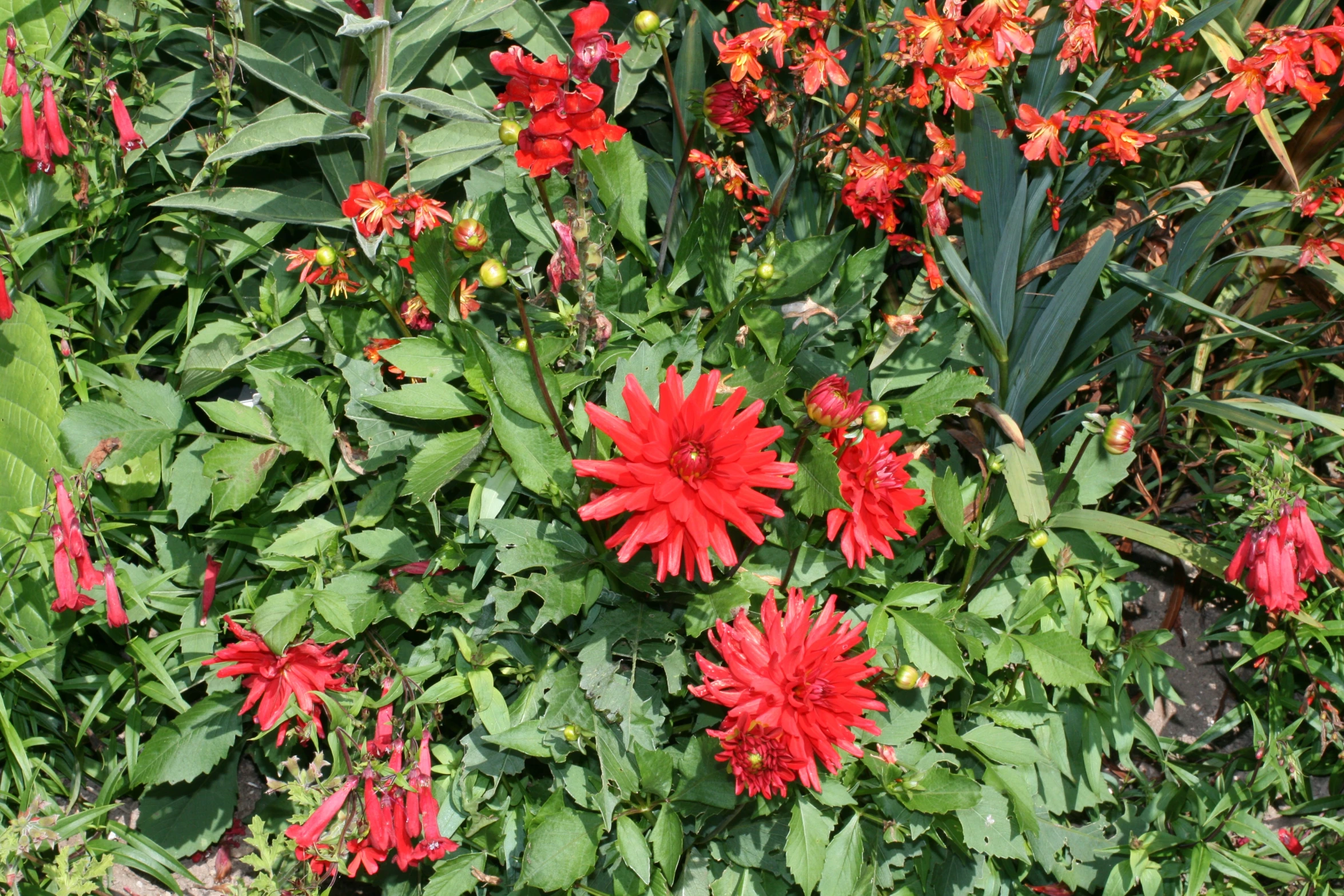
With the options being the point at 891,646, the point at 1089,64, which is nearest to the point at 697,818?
the point at 891,646

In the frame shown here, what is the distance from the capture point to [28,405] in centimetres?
193

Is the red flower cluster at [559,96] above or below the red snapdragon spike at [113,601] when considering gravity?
above

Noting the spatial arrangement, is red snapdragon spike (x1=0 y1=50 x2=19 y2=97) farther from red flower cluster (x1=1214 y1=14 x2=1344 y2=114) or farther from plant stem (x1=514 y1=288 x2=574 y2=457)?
red flower cluster (x1=1214 y1=14 x2=1344 y2=114)

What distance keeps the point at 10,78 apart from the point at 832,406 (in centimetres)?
152

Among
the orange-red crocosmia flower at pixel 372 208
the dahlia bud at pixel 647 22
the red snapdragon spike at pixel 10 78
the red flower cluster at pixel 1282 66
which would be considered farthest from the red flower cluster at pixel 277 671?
the red flower cluster at pixel 1282 66

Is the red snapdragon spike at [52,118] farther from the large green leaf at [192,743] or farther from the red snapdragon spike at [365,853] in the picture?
the red snapdragon spike at [365,853]

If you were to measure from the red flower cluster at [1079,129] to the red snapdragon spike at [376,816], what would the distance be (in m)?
1.56

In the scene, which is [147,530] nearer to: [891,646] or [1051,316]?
[891,646]

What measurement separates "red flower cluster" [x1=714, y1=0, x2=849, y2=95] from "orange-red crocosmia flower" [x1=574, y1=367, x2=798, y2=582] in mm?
675

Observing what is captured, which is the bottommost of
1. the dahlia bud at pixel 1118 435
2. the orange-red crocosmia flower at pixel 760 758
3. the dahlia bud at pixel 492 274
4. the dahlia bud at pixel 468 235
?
the orange-red crocosmia flower at pixel 760 758

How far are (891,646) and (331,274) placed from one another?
4.23 feet

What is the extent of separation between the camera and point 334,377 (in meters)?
1.97

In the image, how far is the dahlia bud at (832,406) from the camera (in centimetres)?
150

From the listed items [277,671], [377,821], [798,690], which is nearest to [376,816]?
[377,821]
